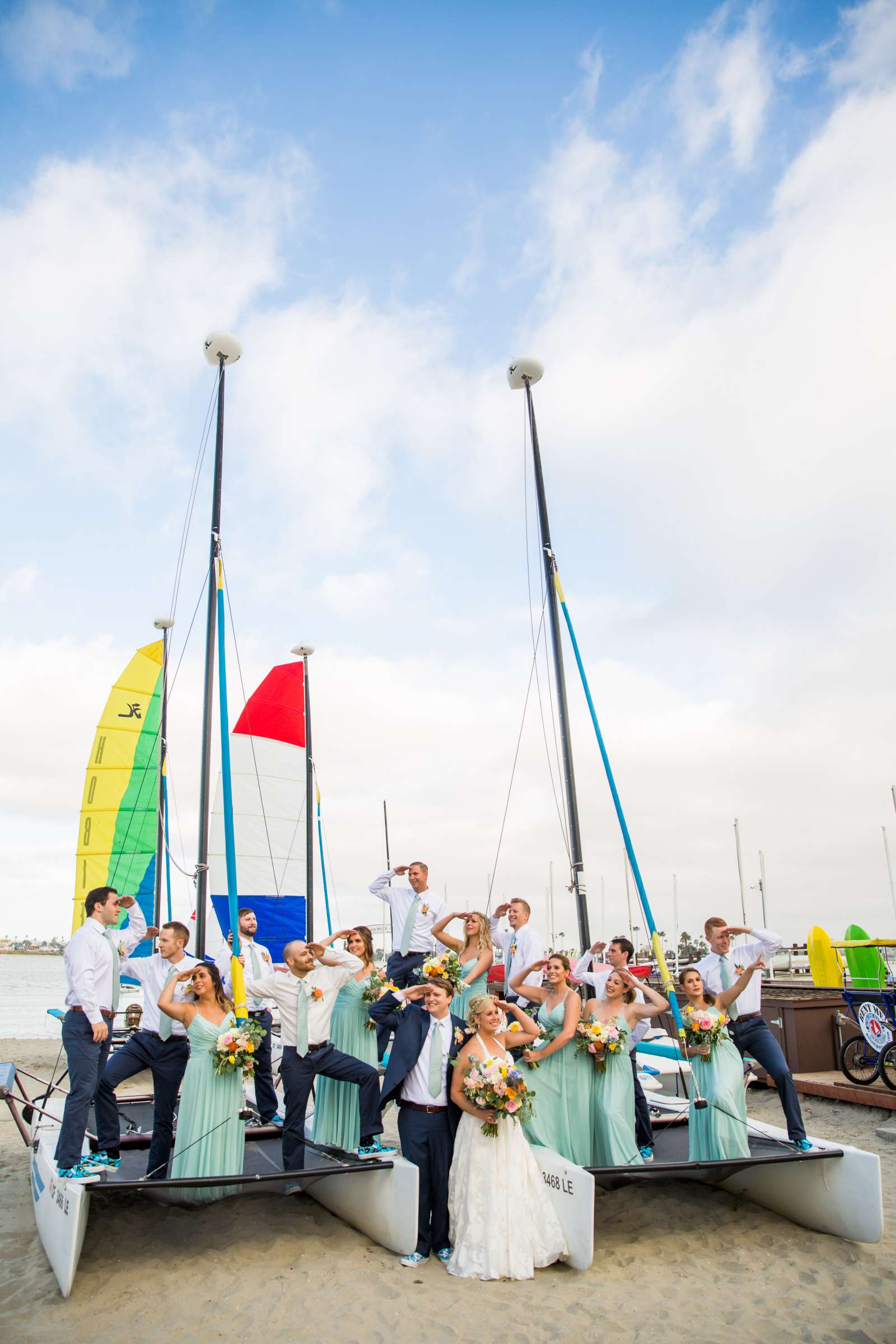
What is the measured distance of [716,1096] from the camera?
20.1 ft

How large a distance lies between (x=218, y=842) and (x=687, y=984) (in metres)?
14.7

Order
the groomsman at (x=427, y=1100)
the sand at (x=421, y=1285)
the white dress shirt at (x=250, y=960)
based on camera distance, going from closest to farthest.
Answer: the sand at (x=421, y=1285), the groomsman at (x=427, y=1100), the white dress shirt at (x=250, y=960)

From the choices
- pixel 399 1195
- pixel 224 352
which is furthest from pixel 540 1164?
pixel 224 352

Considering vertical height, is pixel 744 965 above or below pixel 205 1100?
above

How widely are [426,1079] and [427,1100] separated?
0.42 ft

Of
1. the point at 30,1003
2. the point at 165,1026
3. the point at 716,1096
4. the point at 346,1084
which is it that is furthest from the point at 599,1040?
the point at 30,1003

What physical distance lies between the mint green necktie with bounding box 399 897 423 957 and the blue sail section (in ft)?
32.0

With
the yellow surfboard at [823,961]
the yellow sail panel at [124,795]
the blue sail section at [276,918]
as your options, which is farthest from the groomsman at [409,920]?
the yellow sail panel at [124,795]

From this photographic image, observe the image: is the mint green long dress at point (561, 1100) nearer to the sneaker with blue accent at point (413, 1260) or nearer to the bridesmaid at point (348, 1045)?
the sneaker with blue accent at point (413, 1260)

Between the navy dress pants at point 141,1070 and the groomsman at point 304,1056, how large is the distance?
2.44 feet

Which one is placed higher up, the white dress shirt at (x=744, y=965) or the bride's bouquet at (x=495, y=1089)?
the white dress shirt at (x=744, y=965)

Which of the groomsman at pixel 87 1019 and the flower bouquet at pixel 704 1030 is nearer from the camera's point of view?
the groomsman at pixel 87 1019

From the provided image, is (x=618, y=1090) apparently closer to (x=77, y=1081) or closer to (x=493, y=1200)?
(x=493, y=1200)

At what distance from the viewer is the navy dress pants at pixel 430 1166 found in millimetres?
5598
